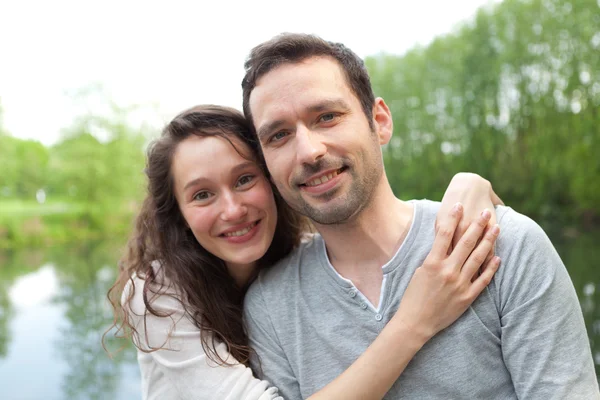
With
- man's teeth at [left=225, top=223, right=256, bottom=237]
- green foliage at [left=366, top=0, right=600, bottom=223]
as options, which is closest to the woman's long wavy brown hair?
man's teeth at [left=225, top=223, right=256, bottom=237]

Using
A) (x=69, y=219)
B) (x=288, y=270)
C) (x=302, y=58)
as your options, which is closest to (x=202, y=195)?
(x=288, y=270)

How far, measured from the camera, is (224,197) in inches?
95.3

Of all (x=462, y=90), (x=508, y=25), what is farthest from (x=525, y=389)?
(x=462, y=90)

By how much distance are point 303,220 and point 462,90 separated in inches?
1106

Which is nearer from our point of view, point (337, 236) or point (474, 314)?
point (474, 314)

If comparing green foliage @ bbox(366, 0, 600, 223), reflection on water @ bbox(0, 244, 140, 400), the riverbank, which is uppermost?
green foliage @ bbox(366, 0, 600, 223)

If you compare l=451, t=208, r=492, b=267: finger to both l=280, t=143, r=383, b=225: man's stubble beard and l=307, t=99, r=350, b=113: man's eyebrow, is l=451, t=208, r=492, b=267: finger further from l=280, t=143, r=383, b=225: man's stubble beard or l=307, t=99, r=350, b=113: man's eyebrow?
l=307, t=99, r=350, b=113: man's eyebrow

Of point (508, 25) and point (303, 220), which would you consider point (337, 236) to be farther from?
point (508, 25)

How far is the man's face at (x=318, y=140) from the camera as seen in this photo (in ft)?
6.77

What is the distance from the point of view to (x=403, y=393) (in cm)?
198

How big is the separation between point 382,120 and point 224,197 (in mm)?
782

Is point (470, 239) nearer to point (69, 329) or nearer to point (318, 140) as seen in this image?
point (318, 140)

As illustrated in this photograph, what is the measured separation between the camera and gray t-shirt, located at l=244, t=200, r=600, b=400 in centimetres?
178

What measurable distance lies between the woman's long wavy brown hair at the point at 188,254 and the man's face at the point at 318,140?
1.25ft
